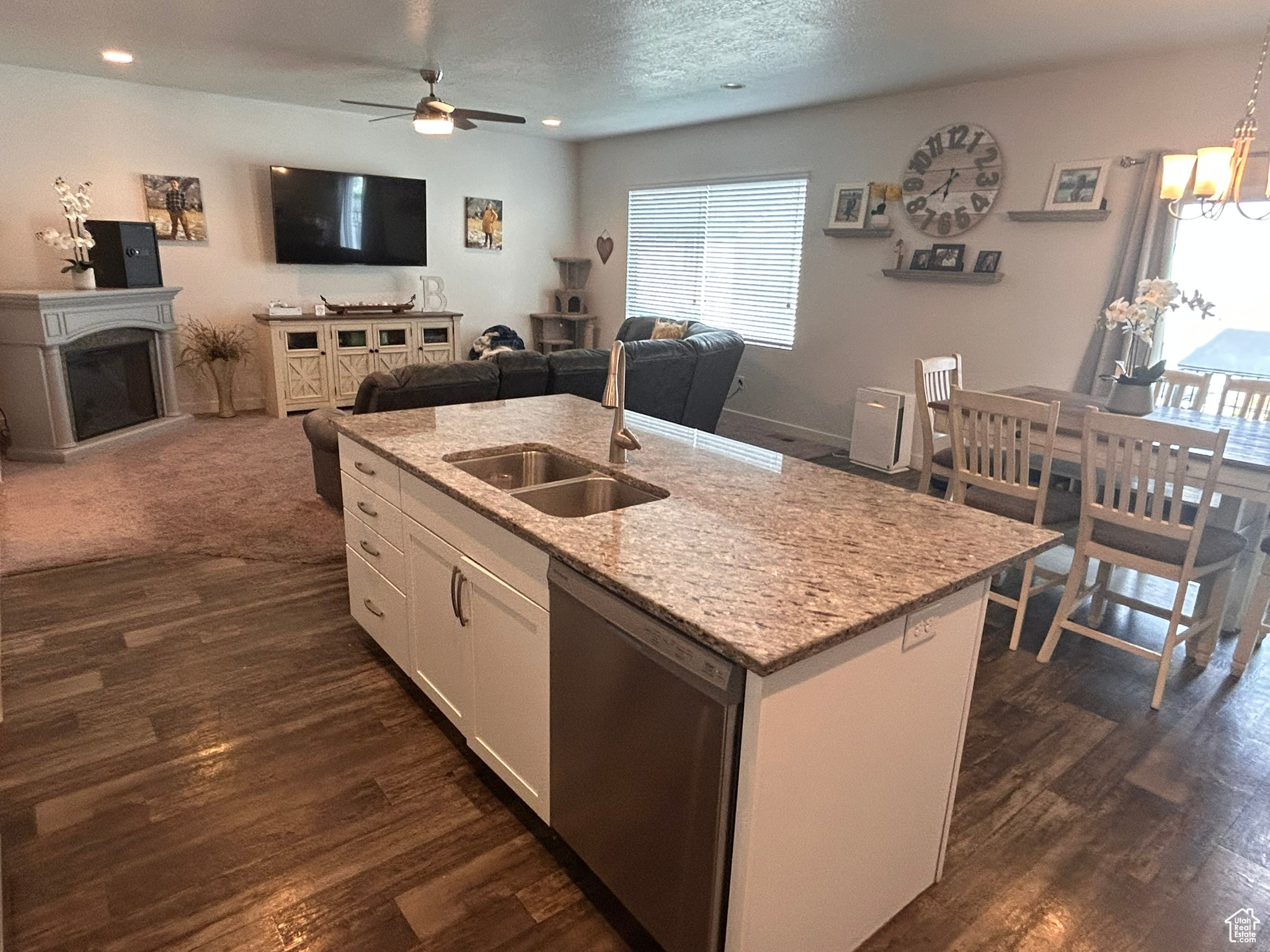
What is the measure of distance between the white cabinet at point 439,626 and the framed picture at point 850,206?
4.57 meters

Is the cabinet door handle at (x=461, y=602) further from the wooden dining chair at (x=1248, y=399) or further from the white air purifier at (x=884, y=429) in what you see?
the white air purifier at (x=884, y=429)

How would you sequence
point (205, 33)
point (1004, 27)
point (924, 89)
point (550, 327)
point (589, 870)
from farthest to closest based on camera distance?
point (550, 327)
point (924, 89)
point (205, 33)
point (1004, 27)
point (589, 870)

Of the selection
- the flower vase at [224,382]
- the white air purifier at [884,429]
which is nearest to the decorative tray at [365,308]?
the flower vase at [224,382]

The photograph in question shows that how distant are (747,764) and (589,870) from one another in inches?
32.7

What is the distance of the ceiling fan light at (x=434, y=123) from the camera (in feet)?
14.3

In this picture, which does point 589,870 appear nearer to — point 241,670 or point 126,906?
point 126,906

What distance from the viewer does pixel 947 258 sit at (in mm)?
5141

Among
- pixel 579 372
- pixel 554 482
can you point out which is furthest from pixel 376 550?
pixel 579 372

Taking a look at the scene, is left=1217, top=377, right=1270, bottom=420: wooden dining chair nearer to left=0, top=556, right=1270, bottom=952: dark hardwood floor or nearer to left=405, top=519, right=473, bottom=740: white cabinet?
left=0, top=556, right=1270, bottom=952: dark hardwood floor

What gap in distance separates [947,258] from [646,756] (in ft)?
15.4

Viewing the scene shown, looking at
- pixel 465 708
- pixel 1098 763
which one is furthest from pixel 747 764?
pixel 1098 763

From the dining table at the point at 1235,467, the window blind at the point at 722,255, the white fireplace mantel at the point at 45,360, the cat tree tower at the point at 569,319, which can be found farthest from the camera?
the cat tree tower at the point at 569,319

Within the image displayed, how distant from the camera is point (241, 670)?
2.67 metres

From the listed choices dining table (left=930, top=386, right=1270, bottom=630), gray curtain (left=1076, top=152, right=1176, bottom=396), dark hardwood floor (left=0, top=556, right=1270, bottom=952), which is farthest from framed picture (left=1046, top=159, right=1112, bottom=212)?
dark hardwood floor (left=0, top=556, right=1270, bottom=952)
